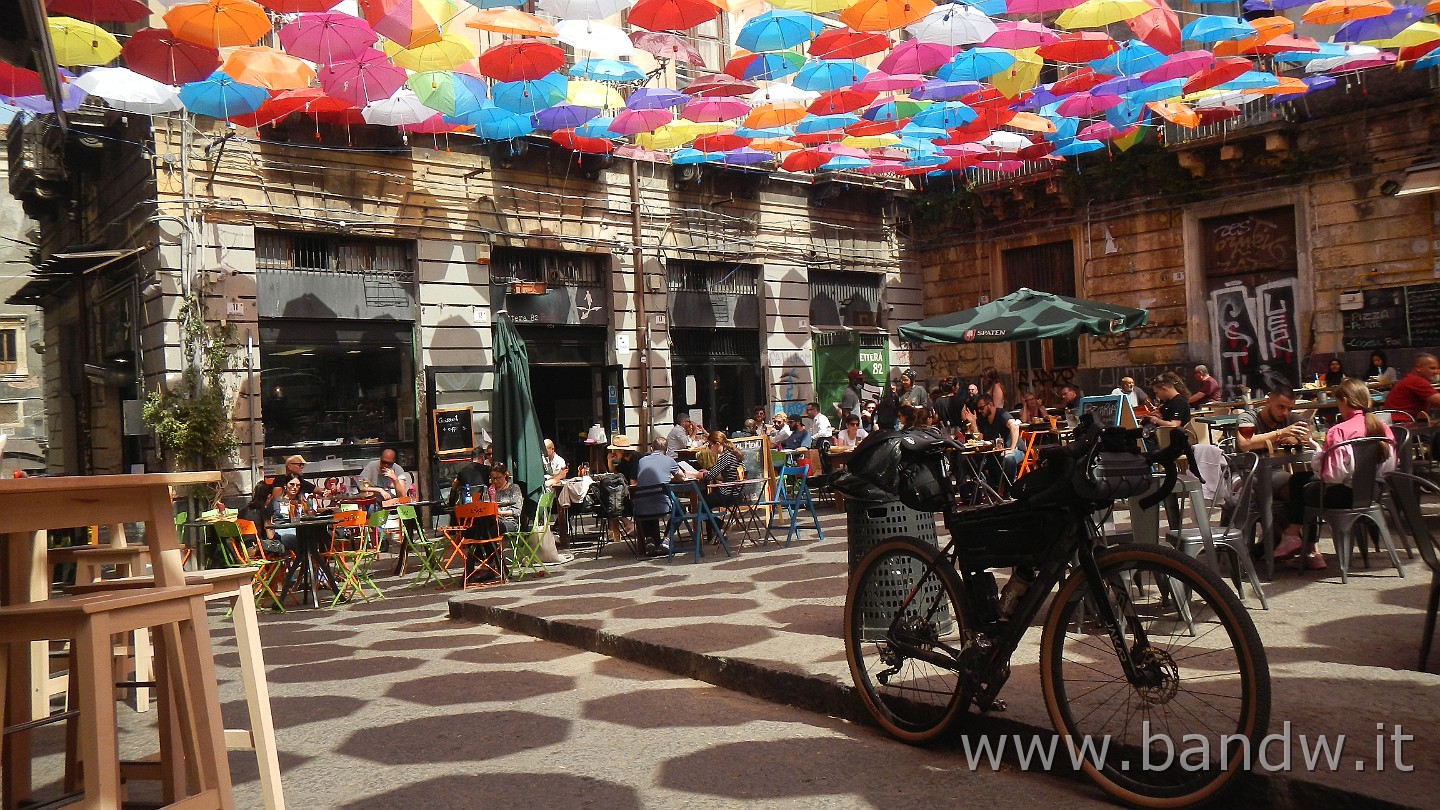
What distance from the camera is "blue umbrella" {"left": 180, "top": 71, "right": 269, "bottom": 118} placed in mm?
11117

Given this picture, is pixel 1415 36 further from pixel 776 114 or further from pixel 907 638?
pixel 907 638

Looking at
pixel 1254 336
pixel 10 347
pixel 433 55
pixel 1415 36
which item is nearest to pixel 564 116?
pixel 433 55

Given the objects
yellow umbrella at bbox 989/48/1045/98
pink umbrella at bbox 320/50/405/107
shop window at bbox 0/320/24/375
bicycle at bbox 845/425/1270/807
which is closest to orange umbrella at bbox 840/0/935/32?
yellow umbrella at bbox 989/48/1045/98

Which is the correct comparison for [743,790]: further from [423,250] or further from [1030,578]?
[423,250]

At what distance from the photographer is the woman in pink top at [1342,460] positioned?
6699 millimetres

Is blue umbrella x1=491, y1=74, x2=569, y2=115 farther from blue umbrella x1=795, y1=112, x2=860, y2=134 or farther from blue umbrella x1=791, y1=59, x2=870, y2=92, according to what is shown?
blue umbrella x1=795, y1=112, x2=860, y2=134

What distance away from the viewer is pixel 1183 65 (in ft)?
37.4

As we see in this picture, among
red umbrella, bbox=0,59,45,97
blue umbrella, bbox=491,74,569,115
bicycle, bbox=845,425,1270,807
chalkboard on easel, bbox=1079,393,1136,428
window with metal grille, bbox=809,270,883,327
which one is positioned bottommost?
bicycle, bbox=845,425,1270,807

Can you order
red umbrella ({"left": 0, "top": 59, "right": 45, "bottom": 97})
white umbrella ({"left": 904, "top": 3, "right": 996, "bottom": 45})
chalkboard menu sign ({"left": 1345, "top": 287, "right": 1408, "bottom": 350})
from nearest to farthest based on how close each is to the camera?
red umbrella ({"left": 0, "top": 59, "right": 45, "bottom": 97})
white umbrella ({"left": 904, "top": 3, "right": 996, "bottom": 45})
chalkboard menu sign ({"left": 1345, "top": 287, "right": 1408, "bottom": 350})

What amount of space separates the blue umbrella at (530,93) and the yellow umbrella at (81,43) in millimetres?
3831

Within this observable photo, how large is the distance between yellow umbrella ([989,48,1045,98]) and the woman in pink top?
533cm

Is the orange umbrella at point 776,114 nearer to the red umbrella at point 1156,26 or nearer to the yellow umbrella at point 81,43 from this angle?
the red umbrella at point 1156,26

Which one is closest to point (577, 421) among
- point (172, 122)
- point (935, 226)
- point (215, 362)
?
point (215, 362)

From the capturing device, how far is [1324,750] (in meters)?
3.42
